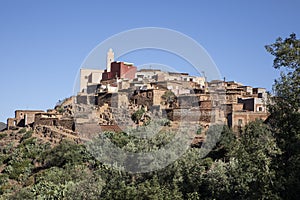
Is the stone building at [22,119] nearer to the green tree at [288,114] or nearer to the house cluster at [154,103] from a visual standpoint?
the house cluster at [154,103]

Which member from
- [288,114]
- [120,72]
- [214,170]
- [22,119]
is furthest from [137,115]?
A: [288,114]

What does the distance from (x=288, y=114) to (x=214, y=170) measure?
6.19 metres

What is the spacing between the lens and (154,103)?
3884 centimetres

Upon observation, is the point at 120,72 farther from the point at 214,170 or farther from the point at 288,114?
the point at 288,114

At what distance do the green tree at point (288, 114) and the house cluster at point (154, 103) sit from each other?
19.5m

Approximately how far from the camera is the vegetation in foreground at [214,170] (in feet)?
39.9

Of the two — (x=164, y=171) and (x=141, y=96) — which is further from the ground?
(x=141, y=96)

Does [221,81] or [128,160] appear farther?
[221,81]

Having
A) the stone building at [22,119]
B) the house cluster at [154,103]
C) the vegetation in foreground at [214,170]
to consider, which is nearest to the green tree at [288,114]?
the vegetation in foreground at [214,170]

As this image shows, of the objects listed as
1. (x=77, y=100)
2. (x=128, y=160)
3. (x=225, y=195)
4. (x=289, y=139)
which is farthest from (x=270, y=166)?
(x=77, y=100)

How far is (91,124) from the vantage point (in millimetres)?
36250

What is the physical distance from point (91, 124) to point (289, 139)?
986 inches

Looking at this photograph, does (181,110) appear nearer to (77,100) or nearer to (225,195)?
(77,100)

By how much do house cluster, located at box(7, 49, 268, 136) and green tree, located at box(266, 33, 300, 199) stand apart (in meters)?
19.5
